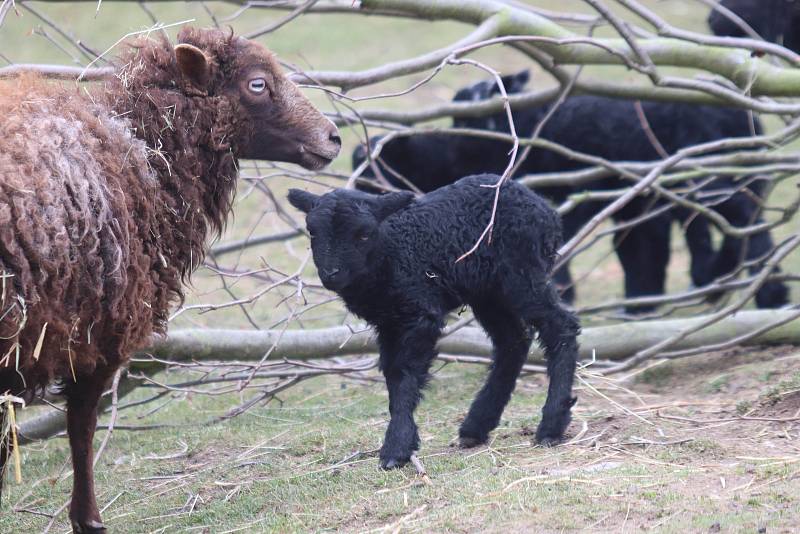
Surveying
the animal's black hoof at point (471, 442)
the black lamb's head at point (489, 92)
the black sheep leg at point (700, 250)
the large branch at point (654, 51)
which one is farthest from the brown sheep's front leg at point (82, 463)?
the black sheep leg at point (700, 250)

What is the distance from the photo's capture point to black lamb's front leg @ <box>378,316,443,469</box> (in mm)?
4793

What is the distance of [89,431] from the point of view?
478 cm

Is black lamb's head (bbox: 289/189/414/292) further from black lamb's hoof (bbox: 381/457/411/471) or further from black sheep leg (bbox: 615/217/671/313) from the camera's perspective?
black sheep leg (bbox: 615/217/671/313)

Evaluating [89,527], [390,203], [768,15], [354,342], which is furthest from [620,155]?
[89,527]

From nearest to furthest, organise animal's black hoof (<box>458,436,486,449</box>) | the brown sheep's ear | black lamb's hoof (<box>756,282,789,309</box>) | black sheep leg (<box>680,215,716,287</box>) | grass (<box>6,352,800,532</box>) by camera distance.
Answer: grass (<box>6,352,800,532</box>), the brown sheep's ear, animal's black hoof (<box>458,436,486,449</box>), black lamb's hoof (<box>756,282,789,309</box>), black sheep leg (<box>680,215,716,287</box>)

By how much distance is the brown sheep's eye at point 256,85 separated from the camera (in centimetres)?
488

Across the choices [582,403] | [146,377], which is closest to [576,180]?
[582,403]

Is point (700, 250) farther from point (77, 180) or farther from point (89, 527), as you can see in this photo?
point (77, 180)

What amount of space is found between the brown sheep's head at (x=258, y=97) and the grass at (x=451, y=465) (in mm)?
676

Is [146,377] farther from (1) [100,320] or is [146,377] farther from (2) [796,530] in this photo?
(2) [796,530]

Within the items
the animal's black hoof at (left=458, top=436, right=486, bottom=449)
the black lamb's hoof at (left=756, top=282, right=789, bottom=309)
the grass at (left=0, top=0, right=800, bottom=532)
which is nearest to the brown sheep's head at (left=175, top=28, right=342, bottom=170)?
the grass at (left=0, top=0, right=800, bottom=532)

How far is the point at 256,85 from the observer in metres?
4.90

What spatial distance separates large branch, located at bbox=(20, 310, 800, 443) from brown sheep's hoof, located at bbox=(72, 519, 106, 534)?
1397 mm

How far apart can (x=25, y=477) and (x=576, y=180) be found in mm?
4504
